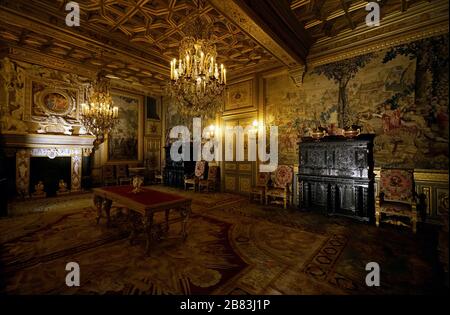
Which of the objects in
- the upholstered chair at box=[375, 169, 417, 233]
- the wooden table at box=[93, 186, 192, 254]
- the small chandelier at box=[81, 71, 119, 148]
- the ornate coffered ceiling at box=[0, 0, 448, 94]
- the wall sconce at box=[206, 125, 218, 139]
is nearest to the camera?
the wooden table at box=[93, 186, 192, 254]

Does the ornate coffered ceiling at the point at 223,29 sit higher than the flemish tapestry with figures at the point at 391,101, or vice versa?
the ornate coffered ceiling at the point at 223,29

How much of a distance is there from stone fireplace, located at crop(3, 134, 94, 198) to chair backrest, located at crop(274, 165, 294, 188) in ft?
25.8

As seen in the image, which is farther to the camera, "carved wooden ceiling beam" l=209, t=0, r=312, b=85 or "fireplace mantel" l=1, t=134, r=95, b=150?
"fireplace mantel" l=1, t=134, r=95, b=150

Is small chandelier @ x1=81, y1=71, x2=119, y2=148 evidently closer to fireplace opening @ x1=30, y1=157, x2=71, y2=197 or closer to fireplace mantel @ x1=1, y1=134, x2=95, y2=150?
fireplace mantel @ x1=1, y1=134, x2=95, y2=150

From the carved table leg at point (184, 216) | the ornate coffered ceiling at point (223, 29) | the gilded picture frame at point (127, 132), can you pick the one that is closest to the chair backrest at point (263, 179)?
the ornate coffered ceiling at point (223, 29)

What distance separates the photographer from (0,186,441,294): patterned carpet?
2.42 metres

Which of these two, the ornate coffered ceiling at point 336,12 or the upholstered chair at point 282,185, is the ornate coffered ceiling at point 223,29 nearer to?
the ornate coffered ceiling at point 336,12

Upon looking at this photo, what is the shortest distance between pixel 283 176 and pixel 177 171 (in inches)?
210

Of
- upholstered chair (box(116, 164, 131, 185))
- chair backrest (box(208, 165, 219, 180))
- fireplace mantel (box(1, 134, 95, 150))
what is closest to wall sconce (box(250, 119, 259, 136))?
chair backrest (box(208, 165, 219, 180))

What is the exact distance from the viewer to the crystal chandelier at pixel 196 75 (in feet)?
12.6

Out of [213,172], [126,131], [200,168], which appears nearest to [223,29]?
[213,172]

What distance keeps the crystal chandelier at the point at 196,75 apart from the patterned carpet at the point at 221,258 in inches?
109

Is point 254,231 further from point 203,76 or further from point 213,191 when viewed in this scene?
point 213,191

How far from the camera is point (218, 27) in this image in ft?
17.2
